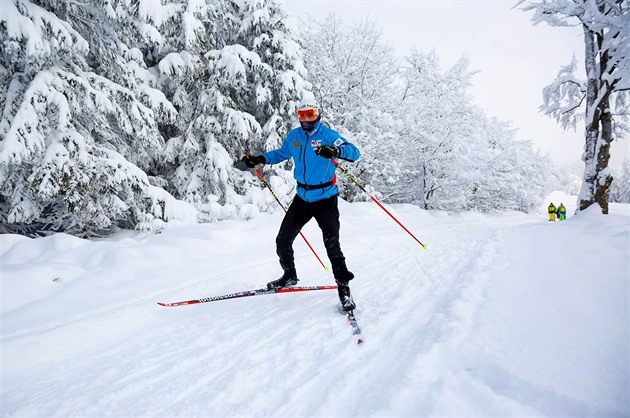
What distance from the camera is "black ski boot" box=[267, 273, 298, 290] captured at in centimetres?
433

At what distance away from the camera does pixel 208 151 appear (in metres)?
11.2

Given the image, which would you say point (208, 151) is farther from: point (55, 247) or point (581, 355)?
point (581, 355)

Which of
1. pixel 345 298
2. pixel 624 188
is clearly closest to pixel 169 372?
pixel 345 298

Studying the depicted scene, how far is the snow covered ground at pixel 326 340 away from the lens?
2.01 m

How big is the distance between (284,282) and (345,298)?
3.55 feet

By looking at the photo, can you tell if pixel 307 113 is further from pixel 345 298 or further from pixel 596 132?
pixel 596 132

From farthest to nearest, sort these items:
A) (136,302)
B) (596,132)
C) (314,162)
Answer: (596,132)
(136,302)
(314,162)

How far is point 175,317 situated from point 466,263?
4.52 metres

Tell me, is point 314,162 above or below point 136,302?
above

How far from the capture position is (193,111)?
12.3 metres

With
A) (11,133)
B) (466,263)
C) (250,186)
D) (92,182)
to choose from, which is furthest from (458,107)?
(11,133)

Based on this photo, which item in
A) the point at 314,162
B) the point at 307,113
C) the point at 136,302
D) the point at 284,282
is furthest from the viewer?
the point at 284,282

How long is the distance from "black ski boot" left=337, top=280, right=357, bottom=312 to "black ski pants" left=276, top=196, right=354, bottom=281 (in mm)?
80

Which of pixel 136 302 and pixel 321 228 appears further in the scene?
pixel 136 302
